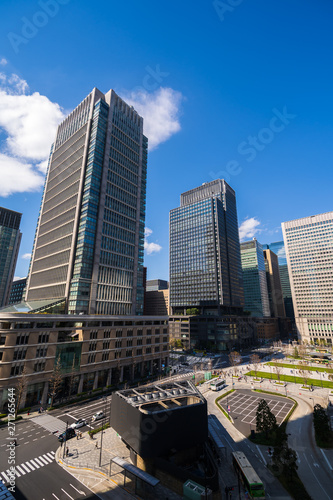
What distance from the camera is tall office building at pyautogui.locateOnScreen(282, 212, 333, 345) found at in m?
181

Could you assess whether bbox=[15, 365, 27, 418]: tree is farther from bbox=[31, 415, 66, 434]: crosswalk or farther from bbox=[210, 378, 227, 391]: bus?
bbox=[210, 378, 227, 391]: bus

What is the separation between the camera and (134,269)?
104 meters

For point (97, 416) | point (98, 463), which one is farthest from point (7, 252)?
point (98, 463)

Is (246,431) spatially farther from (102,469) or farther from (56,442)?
(56,442)

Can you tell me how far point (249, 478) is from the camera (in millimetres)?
27172

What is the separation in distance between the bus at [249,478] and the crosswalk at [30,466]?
26.5m

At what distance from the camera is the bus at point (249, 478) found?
1029 inches

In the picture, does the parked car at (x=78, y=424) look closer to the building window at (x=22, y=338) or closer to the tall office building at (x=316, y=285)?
the building window at (x=22, y=338)

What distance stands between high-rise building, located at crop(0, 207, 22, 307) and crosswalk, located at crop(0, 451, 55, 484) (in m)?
183

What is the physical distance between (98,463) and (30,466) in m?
9.32

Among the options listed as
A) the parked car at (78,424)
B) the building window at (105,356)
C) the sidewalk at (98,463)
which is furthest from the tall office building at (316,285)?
the sidewalk at (98,463)

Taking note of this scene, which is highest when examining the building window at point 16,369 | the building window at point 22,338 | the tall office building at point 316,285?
the tall office building at point 316,285

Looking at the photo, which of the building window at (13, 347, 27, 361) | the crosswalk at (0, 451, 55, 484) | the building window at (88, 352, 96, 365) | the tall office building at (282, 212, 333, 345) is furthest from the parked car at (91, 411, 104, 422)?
the tall office building at (282, 212, 333, 345)

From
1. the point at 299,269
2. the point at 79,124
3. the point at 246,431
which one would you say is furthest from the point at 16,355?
the point at 299,269
